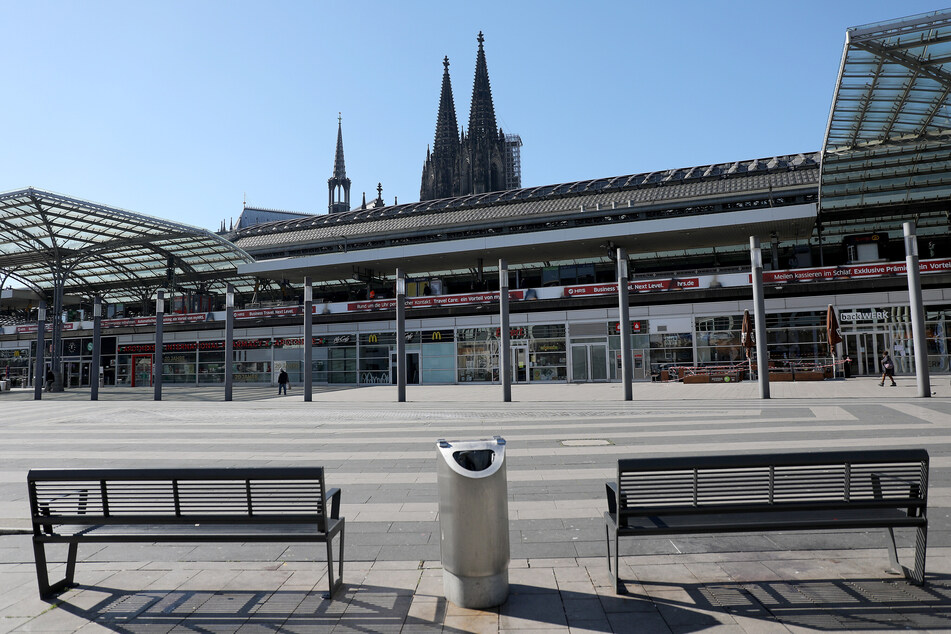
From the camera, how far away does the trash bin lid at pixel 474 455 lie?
13.2ft

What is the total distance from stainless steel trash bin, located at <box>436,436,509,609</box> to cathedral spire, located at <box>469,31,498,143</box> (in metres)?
84.6

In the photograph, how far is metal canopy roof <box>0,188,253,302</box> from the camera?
30406 millimetres

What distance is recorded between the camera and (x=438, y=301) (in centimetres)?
3516

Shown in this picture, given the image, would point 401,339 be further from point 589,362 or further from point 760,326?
point 589,362

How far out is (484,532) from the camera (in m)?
3.89

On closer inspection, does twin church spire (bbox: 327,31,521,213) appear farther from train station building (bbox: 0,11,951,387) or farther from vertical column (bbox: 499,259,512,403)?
vertical column (bbox: 499,259,512,403)

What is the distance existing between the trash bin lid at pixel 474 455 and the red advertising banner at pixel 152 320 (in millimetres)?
39875

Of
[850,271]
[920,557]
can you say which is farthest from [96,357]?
[850,271]

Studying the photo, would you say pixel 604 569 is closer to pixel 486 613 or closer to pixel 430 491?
pixel 486 613

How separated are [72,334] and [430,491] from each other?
48.4 meters

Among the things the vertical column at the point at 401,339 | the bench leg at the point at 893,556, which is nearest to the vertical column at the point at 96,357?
the vertical column at the point at 401,339

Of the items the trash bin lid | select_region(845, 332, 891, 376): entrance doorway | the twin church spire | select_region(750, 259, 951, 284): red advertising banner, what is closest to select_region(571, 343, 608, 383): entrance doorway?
select_region(750, 259, 951, 284): red advertising banner

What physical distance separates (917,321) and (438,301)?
2278cm

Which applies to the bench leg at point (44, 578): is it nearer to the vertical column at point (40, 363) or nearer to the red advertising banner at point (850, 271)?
the vertical column at point (40, 363)
